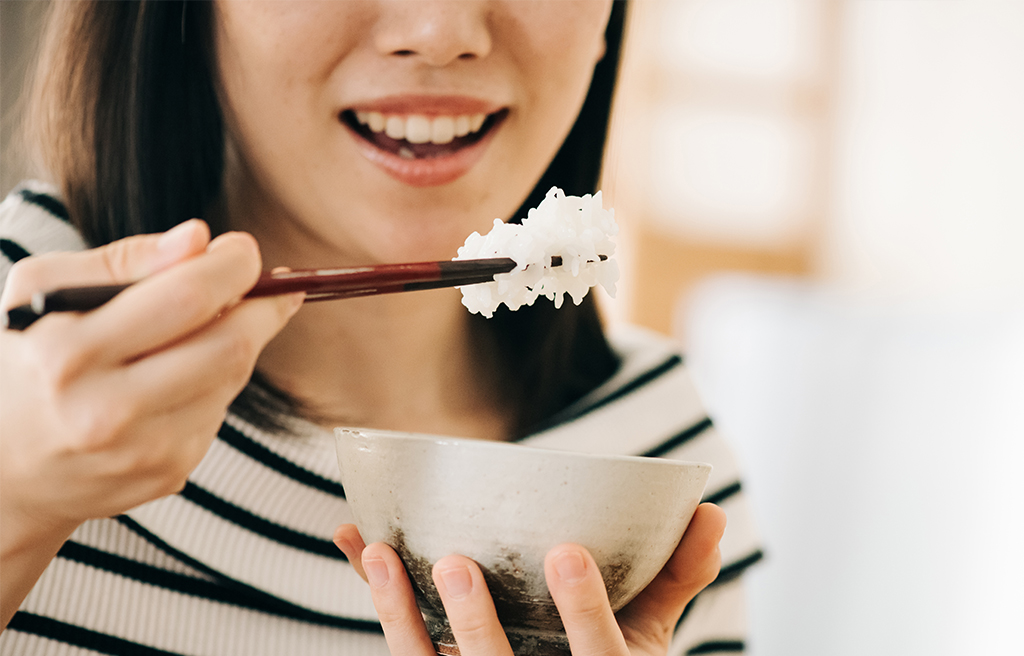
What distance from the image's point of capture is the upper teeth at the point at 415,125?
929 mm

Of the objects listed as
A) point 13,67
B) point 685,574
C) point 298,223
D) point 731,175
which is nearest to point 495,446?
point 685,574

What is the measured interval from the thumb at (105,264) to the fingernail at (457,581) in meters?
0.30

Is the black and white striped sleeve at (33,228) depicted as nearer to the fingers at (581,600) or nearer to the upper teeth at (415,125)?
the upper teeth at (415,125)

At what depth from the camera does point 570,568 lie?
0.57 meters

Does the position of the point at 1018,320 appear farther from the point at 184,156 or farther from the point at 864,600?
the point at 184,156

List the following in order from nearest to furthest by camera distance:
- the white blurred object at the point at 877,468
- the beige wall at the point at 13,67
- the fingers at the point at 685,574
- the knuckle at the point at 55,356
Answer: the knuckle at the point at 55,356
the fingers at the point at 685,574
the beige wall at the point at 13,67
the white blurred object at the point at 877,468

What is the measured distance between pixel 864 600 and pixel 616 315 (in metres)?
2.92

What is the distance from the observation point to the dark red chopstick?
0.46 meters

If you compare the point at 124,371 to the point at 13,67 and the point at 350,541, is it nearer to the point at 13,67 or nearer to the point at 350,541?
the point at 350,541

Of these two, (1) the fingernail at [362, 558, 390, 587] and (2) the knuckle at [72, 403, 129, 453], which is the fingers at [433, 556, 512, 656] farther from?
(2) the knuckle at [72, 403, 129, 453]

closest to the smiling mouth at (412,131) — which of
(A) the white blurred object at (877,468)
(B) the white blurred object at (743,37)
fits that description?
(A) the white blurred object at (877,468)

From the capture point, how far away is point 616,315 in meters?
4.88

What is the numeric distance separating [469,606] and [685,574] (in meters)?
0.23

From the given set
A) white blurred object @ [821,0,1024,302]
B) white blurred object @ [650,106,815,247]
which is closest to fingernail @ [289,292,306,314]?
white blurred object @ [821,0,1024,302]
